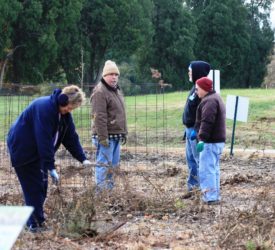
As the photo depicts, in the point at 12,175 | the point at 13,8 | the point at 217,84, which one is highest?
the point at 13,8

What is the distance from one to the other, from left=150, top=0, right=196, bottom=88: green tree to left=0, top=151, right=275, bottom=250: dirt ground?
40507mm

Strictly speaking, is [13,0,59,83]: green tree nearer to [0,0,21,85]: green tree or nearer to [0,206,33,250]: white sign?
[0,0,21,85]: green tree

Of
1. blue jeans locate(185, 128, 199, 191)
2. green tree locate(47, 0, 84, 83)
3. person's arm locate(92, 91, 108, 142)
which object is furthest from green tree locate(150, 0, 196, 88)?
person's arm locate(92, 91, 108, 142)

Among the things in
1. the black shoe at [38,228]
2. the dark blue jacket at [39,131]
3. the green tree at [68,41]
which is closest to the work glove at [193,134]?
the dark blue jacket at [39,131]

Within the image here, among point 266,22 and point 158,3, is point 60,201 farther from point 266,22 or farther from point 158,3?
point 266,22

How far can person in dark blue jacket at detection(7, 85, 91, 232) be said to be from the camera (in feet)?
17.1

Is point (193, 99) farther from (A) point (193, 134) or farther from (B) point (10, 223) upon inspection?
(B) point (10, 223)

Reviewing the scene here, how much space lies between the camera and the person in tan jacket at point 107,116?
675 cm

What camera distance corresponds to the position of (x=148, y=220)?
6.07 meters

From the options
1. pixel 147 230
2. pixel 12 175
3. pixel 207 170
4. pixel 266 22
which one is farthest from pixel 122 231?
pixel 266 22

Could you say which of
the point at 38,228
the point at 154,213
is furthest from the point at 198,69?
the point at 38,228

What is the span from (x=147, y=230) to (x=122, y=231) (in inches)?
8.6

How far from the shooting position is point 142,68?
50.9 m

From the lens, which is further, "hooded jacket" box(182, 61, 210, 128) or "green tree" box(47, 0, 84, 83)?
"green tree" box(47, 0, 84, 83)
